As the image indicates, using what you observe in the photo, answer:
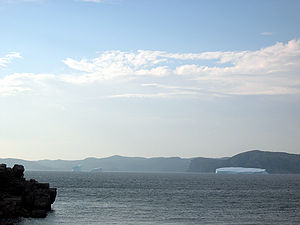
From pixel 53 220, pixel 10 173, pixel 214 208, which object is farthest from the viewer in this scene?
pixel 214 208

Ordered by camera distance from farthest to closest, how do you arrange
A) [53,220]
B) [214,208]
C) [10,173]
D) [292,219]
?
[214,208] → [10,173] → [292,219] → [53,220]

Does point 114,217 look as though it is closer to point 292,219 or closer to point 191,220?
point 191,220

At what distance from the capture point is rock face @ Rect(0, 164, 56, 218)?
61059mm

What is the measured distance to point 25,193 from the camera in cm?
6619

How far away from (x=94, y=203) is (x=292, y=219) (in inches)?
1511

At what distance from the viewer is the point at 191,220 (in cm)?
5969

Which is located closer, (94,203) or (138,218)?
(138,218)

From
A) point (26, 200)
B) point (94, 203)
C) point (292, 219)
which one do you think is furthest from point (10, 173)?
point (292, 219)

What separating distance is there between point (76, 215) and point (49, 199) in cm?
744

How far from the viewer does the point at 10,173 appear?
6738cm

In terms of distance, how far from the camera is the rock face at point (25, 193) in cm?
6106

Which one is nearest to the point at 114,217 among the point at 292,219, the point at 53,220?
the point at 53,220

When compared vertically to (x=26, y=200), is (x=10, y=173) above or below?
above

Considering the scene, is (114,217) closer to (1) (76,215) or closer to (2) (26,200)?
(1) (76,215)
